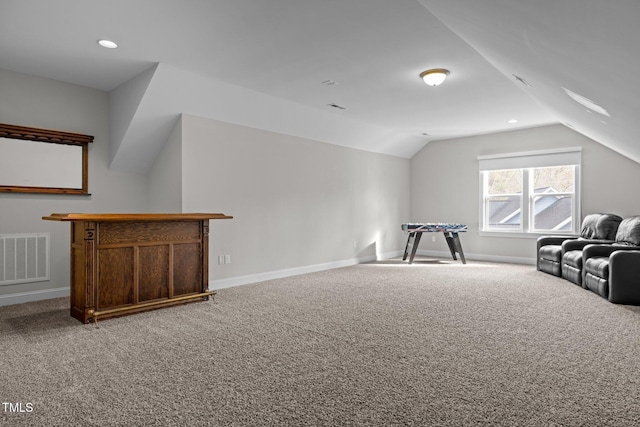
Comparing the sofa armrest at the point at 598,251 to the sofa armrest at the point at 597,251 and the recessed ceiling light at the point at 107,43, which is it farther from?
the recessed ceiling light at the point at 107,43

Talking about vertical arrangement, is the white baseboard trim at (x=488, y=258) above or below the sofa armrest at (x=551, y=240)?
below

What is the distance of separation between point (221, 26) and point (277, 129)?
8.45ft

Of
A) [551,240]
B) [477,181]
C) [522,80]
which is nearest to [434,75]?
[522,80]

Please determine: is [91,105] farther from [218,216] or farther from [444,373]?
[444,373]

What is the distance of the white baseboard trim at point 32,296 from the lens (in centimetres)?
412

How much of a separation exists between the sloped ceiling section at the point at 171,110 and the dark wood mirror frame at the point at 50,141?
1.02 ft

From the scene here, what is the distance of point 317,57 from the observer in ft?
12.5

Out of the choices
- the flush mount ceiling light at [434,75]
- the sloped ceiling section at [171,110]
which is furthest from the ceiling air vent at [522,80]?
the sloped ceiling section at [171,110]

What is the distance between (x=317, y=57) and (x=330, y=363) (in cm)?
289

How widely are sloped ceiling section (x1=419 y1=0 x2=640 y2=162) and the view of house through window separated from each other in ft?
10.8

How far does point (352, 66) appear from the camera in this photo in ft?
13.3

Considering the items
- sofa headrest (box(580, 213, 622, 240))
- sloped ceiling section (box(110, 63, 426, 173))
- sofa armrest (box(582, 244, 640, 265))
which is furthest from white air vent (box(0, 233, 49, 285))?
sofa headrest (box(580, 213, 622, 240))

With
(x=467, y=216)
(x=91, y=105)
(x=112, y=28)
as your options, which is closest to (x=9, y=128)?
(x=91, y=105)

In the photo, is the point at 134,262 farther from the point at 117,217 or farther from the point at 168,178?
the point at 168,178
